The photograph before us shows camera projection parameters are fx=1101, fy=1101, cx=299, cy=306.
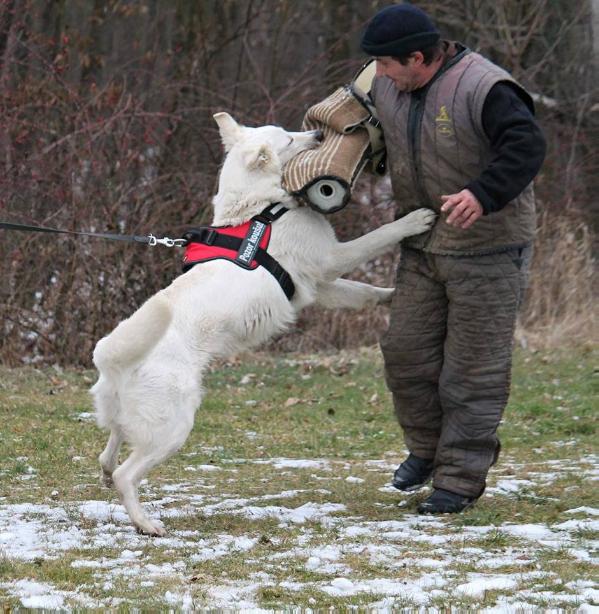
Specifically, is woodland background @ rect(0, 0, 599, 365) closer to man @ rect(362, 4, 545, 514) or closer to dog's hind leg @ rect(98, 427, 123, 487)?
dog's hind leg @ rect(98, 427, 123, 487)

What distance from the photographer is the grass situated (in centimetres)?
357

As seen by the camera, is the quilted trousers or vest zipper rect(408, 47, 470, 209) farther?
the quilted trousers

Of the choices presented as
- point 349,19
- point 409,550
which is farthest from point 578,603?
point 349,19

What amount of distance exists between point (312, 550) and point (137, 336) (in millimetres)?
1144

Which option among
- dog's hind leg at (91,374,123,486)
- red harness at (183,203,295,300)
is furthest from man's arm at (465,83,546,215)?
dog's hind leg at (91,374,123,486)

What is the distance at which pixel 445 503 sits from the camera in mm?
4965

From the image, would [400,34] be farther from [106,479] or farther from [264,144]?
[106,479]

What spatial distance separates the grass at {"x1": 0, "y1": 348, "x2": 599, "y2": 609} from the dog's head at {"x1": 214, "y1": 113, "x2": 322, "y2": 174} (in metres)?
1.62

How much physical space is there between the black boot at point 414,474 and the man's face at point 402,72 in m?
1.78

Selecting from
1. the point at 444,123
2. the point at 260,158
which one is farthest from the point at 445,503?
the point at 260,158

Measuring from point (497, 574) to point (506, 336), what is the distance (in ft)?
4.78

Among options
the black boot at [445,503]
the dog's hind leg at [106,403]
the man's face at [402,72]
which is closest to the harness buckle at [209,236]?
the dog's hind leg at [106,403]

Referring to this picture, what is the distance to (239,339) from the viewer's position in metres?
5.01

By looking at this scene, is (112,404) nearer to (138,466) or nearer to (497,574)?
(138,466)
